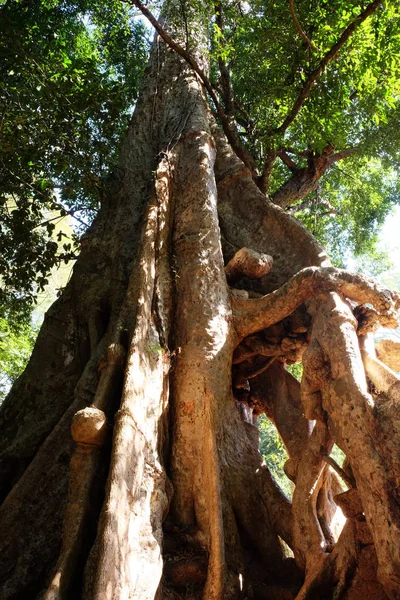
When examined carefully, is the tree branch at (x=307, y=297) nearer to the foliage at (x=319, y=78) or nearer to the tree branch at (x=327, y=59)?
the tree branch at (x=327, y=59)

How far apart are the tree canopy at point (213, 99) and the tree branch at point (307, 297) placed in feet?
7.18

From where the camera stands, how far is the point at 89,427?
277cm

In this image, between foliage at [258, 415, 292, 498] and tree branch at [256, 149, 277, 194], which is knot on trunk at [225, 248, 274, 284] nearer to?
foliage at [258, 415, 292, 498]

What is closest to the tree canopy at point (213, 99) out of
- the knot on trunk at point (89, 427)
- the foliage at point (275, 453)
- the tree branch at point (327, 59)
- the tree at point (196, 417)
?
the tree branch at point (327, 59)

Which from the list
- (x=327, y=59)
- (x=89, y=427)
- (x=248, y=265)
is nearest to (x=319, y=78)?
(x=327, y=59)

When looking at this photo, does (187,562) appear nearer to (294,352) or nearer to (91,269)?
(294,352)

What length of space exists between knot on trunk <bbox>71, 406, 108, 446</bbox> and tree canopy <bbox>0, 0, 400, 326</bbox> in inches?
106

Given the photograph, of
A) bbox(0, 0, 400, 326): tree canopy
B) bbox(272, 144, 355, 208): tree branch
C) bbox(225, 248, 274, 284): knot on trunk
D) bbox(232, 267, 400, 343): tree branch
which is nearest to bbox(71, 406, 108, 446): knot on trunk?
bbox(232, 267, 400, 343): tree branch

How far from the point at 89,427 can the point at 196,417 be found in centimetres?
85

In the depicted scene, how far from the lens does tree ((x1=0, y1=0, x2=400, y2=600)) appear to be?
2.69 m

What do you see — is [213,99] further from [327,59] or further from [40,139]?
[40,139]

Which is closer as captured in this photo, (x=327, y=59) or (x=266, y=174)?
(x=327, y=59)

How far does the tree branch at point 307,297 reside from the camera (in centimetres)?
377

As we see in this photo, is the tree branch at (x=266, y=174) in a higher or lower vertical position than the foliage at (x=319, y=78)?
lower
